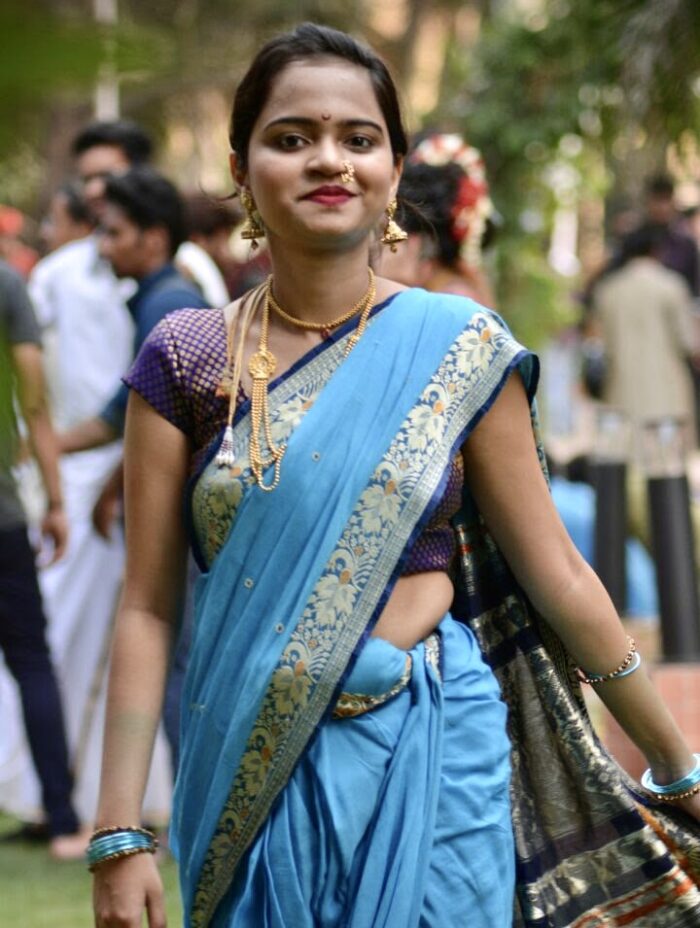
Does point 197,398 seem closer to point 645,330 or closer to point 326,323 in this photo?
point 326,323

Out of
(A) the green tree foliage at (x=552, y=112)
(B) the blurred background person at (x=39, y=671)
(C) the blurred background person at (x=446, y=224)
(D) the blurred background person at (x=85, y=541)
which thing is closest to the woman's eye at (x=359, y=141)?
(C) the blurred background person at (x=446, y=224)

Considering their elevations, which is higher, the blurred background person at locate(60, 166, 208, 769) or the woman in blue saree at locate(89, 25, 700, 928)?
the blurred background person at locate(60, 166, 208, 769)

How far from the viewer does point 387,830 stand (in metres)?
2.28

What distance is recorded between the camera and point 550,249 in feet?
40.8

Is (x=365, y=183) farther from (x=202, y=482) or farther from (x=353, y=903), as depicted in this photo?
(x=353, y=903)

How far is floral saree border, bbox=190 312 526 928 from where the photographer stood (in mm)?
2283

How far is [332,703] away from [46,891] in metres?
3.05

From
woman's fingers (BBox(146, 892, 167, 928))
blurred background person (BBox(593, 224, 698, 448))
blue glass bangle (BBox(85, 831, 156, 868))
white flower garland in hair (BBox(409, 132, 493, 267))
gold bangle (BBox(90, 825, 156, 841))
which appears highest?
blurred background person (BBox(593, 224, 698, 448))

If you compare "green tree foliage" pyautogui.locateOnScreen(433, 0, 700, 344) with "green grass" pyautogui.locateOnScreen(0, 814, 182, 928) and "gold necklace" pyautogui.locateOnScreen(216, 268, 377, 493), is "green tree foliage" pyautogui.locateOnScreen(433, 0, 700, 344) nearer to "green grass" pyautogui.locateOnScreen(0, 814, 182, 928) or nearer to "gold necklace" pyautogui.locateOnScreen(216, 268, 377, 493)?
"green grass" pyautogui.locateOnScreen(0, 814, 182, 928)

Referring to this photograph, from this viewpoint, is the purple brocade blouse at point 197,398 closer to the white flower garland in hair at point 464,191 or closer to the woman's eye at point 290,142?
the woman's eye at point 290,142

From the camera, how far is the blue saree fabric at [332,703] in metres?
2.27

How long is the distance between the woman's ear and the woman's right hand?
916 millimetres

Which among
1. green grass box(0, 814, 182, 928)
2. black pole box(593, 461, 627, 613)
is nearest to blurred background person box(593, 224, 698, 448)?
black pole box(593, 461, 627, 613)

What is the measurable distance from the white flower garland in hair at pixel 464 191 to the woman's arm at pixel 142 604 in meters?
2.17
